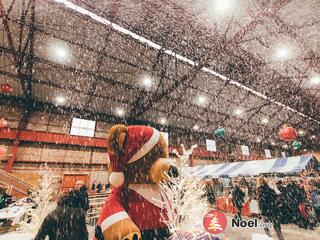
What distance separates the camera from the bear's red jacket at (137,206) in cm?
136

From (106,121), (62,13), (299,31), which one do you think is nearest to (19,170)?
(106,121)

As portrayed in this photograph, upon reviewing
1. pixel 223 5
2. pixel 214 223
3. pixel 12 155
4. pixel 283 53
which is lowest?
pixel 214 223

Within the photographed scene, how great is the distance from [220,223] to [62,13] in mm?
8043

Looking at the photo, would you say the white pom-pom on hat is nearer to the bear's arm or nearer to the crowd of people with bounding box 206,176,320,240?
the bear's arm

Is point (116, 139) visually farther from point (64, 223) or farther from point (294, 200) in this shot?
point (294, 200)

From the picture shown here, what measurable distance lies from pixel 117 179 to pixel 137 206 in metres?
0.25

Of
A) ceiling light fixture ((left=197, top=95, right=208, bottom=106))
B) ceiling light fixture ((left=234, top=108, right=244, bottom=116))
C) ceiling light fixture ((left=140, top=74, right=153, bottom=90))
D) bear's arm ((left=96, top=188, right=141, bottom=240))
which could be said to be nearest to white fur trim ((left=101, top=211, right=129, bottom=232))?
bear's arm ((left=96, top=188, right=141, bottom=240))

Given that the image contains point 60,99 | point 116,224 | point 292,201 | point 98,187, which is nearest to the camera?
point 116,224

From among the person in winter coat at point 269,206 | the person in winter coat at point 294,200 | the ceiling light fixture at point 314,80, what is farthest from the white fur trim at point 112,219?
the ceiling light fixture at point 314,80

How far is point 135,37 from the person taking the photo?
26.8 feet

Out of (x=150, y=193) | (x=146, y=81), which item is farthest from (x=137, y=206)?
(x=146, y=81)

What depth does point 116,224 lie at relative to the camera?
1.24m

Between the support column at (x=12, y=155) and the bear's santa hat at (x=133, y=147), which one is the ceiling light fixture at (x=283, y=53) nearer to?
the bear's santa hat at (x=133, y=147)

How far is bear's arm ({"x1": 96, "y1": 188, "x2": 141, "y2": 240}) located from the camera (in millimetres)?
1181
